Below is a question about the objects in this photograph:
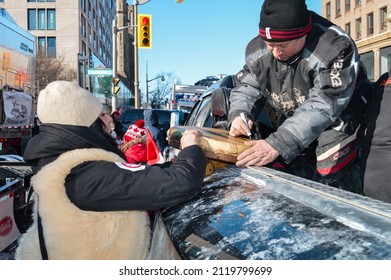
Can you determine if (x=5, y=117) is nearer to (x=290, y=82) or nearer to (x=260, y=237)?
(x=290, y=82)

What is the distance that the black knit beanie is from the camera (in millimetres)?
2164

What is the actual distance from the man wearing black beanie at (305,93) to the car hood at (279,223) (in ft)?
1.47

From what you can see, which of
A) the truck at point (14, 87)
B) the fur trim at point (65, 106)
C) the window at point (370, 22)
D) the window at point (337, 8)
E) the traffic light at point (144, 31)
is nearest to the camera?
the fur trim at point (65, 106)

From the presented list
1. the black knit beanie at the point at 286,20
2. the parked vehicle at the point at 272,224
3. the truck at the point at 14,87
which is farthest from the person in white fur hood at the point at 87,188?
the truck at the point at 14,87

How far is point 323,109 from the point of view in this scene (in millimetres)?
2082

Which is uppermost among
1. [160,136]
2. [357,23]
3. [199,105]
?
[357,23]

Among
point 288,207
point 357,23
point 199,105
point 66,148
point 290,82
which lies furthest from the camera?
point 357,23

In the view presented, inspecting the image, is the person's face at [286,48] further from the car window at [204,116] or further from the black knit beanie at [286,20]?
the car window at [204,116]

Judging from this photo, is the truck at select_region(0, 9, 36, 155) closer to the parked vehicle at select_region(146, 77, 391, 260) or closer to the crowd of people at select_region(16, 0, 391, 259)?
the crowd of people at select_region(16, 0, 391, 259)

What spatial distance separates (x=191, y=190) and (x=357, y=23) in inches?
1523

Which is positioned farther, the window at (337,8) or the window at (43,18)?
the window at (43,18)

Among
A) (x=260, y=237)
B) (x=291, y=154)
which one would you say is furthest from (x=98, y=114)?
(x=260, y=237)

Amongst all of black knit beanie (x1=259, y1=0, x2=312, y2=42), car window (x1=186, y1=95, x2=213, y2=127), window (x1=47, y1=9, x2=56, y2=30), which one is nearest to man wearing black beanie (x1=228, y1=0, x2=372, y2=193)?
black knit beanie (x1=259, y1=0, x2=312, y2=42)

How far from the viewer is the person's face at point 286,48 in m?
2.23
